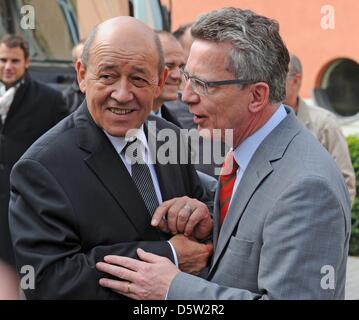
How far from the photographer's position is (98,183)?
229 cm

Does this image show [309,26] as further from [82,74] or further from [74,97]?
[82,74]

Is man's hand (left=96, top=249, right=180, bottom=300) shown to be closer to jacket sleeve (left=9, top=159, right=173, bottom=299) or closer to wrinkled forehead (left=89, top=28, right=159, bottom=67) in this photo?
jacket sleeve (left=9, top=159, right=173, bottom=299)

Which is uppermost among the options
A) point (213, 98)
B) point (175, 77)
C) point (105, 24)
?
point (105, 24)

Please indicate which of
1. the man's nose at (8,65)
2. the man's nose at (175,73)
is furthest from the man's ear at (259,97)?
the man's nose at (8,65)

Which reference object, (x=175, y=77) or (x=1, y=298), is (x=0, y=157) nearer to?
(x=175, y=77)

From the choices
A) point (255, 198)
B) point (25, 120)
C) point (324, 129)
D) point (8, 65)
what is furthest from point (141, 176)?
point (8, 65)

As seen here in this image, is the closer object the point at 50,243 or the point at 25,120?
the point at 50,243

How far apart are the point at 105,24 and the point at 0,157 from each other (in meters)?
3.16

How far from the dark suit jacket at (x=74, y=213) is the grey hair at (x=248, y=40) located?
0.51 meters

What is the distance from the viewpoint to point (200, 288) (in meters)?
2.16

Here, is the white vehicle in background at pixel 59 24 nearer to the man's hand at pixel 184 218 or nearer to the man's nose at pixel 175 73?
the man's nose at pixel 175 73

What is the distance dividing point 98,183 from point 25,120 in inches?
131

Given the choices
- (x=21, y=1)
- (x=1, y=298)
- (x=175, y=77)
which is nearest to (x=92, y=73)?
(x=1, y=298)
